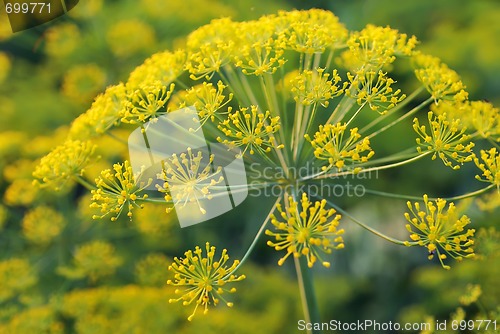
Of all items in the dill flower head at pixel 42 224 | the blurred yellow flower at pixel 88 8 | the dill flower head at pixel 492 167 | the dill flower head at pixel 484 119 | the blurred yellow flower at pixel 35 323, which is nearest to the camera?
the dill flower head at pixel 492 167

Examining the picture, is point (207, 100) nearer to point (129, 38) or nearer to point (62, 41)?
point (129, 38)

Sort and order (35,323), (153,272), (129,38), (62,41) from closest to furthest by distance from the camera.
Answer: (35,323)
(153,272)
(129,38)
(62,41)

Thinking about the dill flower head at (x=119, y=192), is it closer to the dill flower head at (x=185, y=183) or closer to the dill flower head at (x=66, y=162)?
the dill flower head at (x=185, y=183)

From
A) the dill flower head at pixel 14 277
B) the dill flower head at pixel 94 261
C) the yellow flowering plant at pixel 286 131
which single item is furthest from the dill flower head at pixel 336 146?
the dill flower head at pixel 14 277

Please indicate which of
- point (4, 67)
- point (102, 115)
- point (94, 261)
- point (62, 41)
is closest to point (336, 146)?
point (102, 115)

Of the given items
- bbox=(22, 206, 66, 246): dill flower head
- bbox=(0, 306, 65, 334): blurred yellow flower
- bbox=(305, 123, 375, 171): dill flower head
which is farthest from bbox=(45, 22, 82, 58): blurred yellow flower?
bbox=(305, 123, 375, 171): dill flower head

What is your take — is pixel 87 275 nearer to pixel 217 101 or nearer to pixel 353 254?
pixel 353 254
